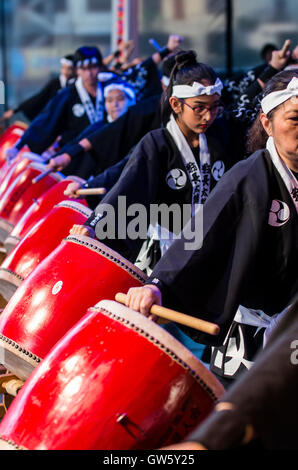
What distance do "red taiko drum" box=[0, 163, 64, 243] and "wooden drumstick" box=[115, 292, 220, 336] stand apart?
2793 millimetres

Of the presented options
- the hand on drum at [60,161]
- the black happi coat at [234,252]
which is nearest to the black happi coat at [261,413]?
the black happi coat at [234,252]

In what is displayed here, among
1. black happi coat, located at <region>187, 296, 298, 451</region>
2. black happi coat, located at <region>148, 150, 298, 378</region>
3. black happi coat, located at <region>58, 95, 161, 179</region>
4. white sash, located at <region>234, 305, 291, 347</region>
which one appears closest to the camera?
black happi coat, located at <region>187, 296, 298, 451</region>

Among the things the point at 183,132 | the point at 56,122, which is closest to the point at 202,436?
the point at 183,132

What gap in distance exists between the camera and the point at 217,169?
270cm

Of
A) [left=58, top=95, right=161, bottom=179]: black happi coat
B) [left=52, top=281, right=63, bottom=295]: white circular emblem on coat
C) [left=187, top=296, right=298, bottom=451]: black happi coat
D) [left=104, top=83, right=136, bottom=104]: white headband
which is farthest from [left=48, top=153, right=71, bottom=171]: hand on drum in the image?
[left=187, top=296, right=298, bottom=451]: black happi coat

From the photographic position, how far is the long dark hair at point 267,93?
185cm

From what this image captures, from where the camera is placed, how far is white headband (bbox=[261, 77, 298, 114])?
1.79m

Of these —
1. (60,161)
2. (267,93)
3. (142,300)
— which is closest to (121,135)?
(60,161)

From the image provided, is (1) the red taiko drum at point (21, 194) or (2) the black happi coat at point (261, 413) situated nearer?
(2) the black happi coat at point (261, 413)

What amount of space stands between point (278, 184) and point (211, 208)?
17 cm

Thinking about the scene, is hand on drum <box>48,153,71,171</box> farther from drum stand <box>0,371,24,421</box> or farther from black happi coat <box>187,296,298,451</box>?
black happi coat <box>187,296,298,451</box>

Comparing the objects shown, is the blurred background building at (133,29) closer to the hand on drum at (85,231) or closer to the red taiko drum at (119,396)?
the hand on drum at (85,231)

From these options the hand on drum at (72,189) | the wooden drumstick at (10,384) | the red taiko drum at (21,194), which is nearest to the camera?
the wooden drumstick at (10,384)

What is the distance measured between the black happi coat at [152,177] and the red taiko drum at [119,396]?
109cm
